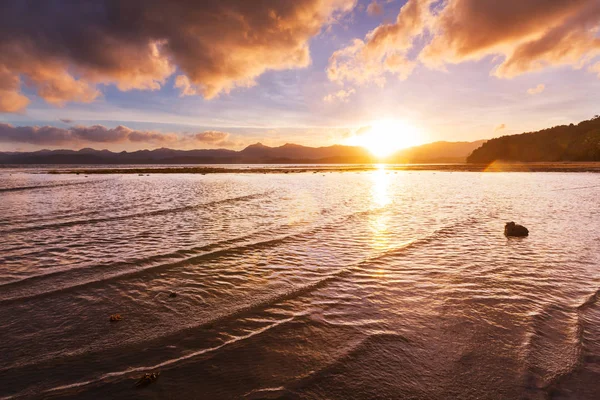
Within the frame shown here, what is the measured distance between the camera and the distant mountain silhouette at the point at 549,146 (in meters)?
135

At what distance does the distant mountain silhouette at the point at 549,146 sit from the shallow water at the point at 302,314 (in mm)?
167657

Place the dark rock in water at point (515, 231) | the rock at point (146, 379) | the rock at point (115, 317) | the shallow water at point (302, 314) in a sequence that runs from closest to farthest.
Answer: the rock at point (146, 379), the shallow water at point (302, 314), the rock at point (115, 317), the dark rock in water at point (515, 231)

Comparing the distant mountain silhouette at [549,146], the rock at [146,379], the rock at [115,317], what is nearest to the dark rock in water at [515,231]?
the rock at [146,379]

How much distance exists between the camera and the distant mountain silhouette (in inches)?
5325

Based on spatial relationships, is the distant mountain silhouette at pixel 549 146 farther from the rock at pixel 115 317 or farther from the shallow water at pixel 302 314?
the rock at pixel 115 317

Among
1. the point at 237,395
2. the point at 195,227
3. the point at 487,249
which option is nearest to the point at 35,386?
the point at 237,395

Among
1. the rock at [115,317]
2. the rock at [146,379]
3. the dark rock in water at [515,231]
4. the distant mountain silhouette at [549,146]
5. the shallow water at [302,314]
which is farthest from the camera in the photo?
the distant mountain silhouette at [549,146]

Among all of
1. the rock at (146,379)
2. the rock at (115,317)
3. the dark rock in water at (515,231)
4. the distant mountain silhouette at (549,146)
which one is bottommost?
the rock at (115,317)

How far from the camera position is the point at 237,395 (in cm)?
465

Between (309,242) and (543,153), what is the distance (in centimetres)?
19493

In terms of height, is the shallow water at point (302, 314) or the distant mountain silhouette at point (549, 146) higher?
the distant mountain silhouette at point (549, 146)

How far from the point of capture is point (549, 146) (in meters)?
156

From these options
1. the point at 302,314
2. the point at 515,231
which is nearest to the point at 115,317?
the point at 302,314

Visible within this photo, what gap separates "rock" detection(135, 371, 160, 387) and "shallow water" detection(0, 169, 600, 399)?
4.0 inches
